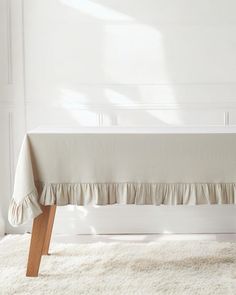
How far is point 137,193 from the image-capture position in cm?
293

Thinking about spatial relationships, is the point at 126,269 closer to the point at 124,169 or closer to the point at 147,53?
the point at 124,169

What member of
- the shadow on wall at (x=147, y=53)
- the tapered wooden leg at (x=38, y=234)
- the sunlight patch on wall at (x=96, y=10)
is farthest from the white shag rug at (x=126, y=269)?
the sunlight patch on wall at (x=96, y=10)

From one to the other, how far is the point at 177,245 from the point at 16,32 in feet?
5.62

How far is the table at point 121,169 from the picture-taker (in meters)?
2.89

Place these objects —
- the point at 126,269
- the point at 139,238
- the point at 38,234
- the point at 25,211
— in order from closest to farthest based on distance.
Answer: the point at 25,211 → the point at 38,234 → the point at 126,269 → the point at 139,238

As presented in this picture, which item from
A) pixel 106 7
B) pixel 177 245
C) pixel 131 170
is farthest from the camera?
pixel 106 7

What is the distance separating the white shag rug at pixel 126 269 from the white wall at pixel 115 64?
693 mm

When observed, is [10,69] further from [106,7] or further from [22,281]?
[22,281]

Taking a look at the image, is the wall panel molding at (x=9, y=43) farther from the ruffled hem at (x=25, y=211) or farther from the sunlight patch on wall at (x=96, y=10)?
the ruffled hem at (x=25, y=211)

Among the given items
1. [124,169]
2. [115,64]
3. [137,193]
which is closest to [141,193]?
[137,193]

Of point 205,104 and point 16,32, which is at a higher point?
point 16,32

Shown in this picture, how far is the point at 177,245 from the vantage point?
3658 mm

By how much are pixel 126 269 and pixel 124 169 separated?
22.5 inches

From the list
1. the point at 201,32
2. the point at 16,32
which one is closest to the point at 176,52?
the point at 201,32
